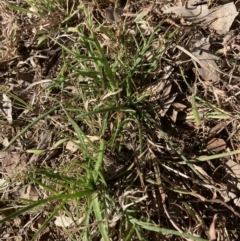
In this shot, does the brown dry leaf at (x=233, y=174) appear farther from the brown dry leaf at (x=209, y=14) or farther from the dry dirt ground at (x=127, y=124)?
the brown dry leaf at (x=209, y=14)

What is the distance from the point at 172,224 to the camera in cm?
159

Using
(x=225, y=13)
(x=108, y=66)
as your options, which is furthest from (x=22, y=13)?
(x=225, y=13)

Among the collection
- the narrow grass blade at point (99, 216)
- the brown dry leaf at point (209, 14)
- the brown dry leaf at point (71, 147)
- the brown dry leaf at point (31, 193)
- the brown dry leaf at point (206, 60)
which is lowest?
the brown dry leaf at point (31, 193)

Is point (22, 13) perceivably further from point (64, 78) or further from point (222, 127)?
point (222, 127)

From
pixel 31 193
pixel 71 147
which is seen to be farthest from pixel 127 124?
pixel 31 193

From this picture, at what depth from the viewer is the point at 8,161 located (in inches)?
70.9

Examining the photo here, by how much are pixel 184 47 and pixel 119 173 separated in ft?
1.80

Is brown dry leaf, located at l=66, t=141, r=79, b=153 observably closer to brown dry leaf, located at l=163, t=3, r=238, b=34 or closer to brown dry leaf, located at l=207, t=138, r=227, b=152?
brown dry leaf, located at l=207, t=138, r=227, b=152

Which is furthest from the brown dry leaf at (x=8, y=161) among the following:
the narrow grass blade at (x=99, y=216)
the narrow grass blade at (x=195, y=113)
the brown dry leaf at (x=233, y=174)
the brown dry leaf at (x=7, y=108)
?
the brown dry leaf at (x=233, y=174)

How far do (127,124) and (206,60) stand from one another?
15.8 inches

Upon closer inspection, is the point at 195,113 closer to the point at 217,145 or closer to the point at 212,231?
the point at 217,145

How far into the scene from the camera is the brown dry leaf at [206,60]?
5.62ft

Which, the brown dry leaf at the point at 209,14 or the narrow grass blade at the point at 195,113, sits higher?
the brown dry leaf at the point at 209,14

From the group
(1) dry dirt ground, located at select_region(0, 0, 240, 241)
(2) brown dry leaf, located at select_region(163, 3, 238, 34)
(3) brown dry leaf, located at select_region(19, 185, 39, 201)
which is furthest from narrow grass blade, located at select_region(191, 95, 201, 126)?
(3) brown dry leaf, located at select_region(19, 185, 39, 201)
